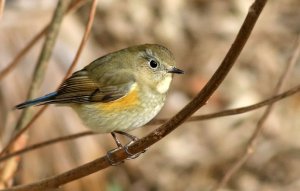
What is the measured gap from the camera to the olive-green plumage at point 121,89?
2773mm

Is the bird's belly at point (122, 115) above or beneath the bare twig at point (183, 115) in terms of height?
above

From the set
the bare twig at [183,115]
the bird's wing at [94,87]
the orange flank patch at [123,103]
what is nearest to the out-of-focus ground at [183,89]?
the bird's wing at [94,87]

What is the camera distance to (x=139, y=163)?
246 inches

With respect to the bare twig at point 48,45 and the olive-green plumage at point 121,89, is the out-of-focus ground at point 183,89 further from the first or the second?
the bare twig at point 48,45

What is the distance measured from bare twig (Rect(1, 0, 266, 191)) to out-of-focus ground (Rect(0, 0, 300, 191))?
2.64 meters

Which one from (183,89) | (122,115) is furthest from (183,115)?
(183,89)

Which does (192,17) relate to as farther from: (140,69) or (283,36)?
(140,69)

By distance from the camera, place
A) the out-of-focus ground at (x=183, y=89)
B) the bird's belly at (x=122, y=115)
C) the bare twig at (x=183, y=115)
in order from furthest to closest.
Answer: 1. the out-of-focus ground at (x=183, y=89)
2. the bird's belly at (x=122, y=115)
3. the bare twig at (x=183, y=115)

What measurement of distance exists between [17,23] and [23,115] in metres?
2.59


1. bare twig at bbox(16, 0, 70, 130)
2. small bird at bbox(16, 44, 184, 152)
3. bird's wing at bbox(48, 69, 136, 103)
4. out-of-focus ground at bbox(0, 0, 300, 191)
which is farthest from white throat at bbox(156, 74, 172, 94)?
out-of-focus ground at bbox(0, 0, 300, 191)

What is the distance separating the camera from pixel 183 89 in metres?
6.76

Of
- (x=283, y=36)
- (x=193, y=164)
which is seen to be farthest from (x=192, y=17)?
(x=193, y=164)

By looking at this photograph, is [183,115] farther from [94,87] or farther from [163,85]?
[94,87]

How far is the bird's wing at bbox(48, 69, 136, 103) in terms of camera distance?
114 inches
